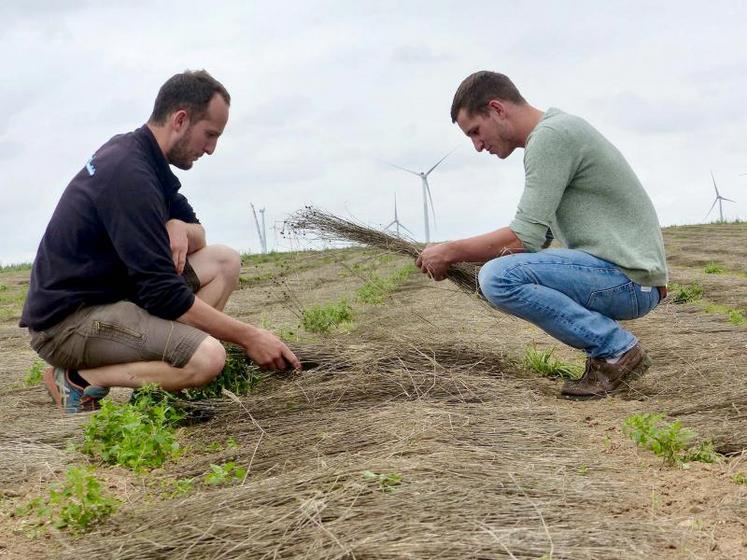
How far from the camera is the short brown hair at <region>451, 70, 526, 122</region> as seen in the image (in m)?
4.39

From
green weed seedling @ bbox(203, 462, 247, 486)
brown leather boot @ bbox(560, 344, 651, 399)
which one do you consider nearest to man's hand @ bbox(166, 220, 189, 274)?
green weed seedling @ bbox(203, 462, 247, 486)

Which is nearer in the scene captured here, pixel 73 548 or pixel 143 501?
pixel 73 548

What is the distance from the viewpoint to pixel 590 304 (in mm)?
4480

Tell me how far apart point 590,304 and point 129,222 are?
2.25 m

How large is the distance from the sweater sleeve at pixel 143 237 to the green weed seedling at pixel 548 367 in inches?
81.4

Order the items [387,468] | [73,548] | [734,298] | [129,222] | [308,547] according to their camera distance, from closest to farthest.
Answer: [308,547], [73,548], [387,468], [129,222], [734,298]

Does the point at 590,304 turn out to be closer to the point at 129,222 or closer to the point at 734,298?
the point at 129,222

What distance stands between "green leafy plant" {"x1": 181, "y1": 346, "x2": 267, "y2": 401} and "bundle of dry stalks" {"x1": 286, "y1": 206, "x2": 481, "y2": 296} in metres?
1.31

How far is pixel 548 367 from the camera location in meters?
5.12

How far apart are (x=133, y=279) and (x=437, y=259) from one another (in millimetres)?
1519

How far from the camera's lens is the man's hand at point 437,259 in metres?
4.61

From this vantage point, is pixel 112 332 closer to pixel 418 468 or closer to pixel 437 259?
pixel 437 259

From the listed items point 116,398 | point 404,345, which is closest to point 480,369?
point 404,345

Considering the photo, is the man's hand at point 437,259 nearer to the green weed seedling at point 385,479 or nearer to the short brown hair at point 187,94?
the short brown hair at point 187,94
